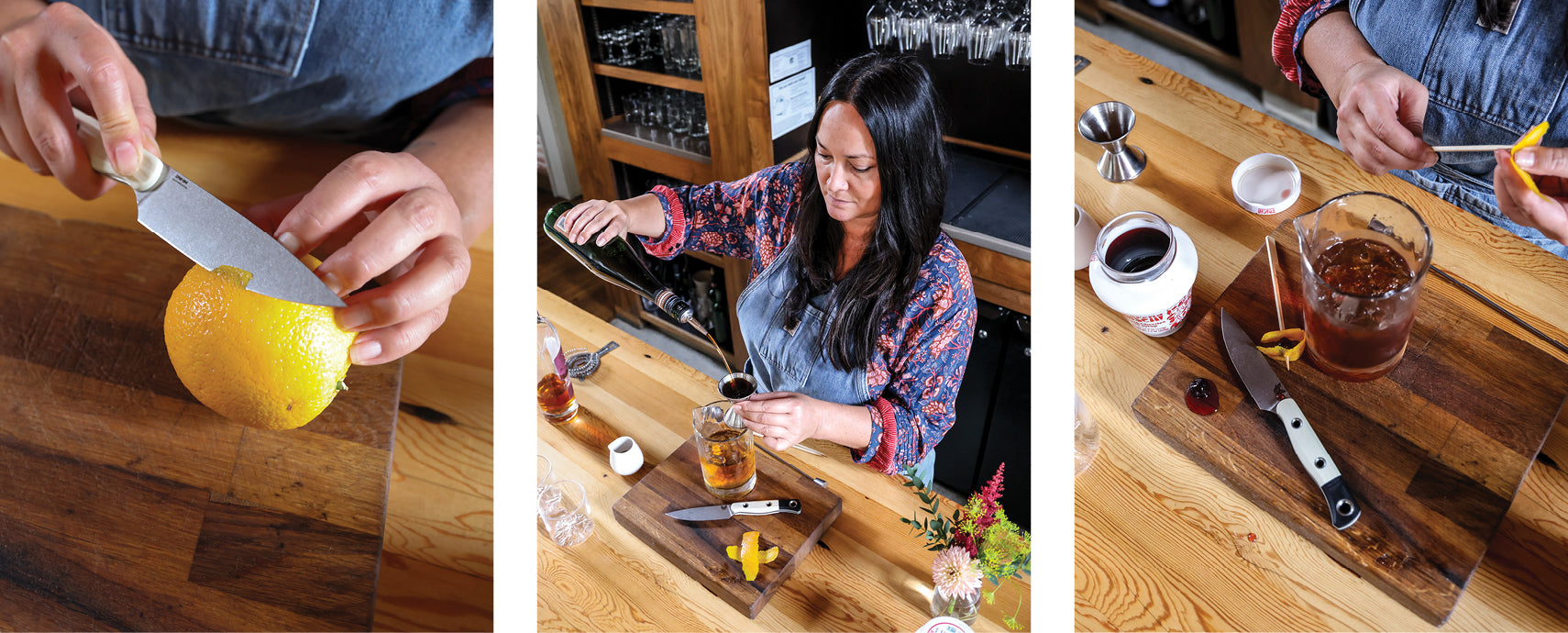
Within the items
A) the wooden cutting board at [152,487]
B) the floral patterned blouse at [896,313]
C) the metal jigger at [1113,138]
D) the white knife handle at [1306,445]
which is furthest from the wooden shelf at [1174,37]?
the wooden cutting board at [152,487]

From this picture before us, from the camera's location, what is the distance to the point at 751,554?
88 centimetres

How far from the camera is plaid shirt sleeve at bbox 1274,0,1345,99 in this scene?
3.53ft

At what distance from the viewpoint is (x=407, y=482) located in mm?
955

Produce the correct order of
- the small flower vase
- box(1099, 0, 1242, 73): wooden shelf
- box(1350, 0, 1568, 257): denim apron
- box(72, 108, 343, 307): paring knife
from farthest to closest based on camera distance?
box(1099, 0, 1242, 73): wooden shelf → box(1350, 0, 1568, 257): denim apron → the small flower vase → box(72, 108, 343, 307): paring knife

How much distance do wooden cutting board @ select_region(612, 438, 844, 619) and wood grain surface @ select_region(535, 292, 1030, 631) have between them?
0.01 metres

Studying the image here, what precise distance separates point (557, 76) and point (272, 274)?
38 cm

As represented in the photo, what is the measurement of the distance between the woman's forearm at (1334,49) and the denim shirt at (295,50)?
1034 millimetres

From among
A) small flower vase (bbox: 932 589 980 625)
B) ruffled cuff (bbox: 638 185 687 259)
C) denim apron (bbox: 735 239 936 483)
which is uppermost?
ruffled cuff (bbox: 638 185 687 259)

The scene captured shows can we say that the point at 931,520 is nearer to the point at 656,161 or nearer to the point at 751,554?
the point at 751,554

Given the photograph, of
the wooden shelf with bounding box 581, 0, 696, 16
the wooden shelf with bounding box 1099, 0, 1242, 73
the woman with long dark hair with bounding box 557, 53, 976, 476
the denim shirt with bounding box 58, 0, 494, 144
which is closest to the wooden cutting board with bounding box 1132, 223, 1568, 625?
the woman with long dark hair with bounding box 557, 53, 976, 476


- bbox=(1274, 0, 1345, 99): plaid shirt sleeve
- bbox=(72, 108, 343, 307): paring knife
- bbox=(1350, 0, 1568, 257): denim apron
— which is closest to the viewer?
bbox=(72, 108, 343, 307): paring knife

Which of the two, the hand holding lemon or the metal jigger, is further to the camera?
the metal jigger

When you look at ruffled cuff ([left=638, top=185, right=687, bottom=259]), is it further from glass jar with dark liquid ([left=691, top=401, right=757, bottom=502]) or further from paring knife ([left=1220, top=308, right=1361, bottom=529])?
paring knife ([left=1220, top=308, right=1361, bottom=529])

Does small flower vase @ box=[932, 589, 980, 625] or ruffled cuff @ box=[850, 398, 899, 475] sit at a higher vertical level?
ruffled cuff @ box=[850, 398, 899, 475]
